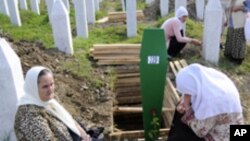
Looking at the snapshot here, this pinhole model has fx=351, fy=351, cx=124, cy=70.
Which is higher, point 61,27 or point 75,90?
point 61,27

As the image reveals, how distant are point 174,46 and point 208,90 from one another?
398 centimetres

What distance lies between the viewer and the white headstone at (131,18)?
773cm

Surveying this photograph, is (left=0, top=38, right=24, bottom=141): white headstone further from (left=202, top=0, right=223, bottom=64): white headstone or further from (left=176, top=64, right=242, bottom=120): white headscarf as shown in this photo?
(left=202, top=0, right=223, bottom=64): white headstone

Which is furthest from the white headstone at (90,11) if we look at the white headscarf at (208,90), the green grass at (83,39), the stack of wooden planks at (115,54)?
the white headscarf at (208,90)

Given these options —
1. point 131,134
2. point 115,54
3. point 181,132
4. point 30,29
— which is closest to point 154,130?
point 131,134

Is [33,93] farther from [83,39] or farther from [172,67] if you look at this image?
[83,39]

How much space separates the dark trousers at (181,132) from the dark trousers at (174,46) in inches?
136

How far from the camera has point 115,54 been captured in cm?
676

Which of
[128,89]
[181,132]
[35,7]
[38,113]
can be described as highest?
[35,7]

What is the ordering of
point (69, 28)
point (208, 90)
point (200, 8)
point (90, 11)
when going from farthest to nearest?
point (200, 8)
point (90, 11)
point (69, 28)
point (208, 90)

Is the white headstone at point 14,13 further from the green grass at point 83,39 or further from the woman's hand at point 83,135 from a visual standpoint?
the woman's hand at point 83,135

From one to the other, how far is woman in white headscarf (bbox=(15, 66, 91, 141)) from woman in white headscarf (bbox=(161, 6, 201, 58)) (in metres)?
3.87

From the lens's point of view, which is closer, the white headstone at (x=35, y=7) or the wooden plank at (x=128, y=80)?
the wooden plank at (x=128, y=80)

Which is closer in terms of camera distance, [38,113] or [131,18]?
[38,113]
